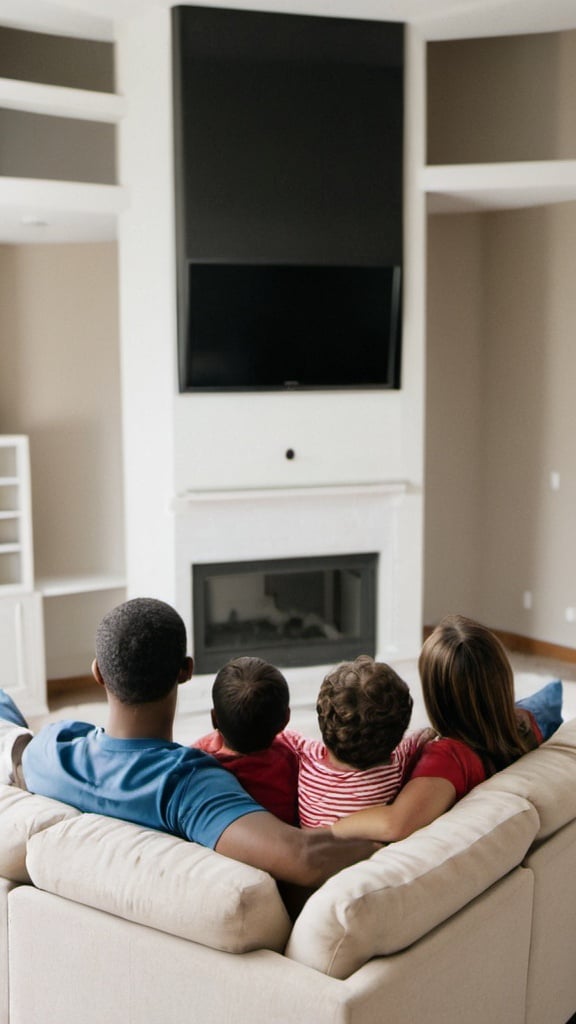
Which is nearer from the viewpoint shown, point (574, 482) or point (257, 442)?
point (257, 442)

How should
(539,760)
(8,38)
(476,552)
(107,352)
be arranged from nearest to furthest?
(539,760) → (8,38) → (107,352) → (476,552)

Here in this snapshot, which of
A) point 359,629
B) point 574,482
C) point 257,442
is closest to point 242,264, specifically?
point 257,442

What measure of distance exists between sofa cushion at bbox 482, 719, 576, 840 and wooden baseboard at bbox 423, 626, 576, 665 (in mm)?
3761

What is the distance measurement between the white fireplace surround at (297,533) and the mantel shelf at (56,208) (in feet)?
4.32

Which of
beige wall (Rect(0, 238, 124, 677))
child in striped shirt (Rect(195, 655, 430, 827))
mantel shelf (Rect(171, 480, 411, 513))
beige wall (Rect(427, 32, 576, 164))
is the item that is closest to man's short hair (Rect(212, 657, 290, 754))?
child in striped shirt (Rect(195, 655, 430, 827))

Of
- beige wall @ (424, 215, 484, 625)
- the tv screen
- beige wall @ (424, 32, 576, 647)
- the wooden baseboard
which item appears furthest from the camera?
beige wall @ (424, 215, 484, 625)

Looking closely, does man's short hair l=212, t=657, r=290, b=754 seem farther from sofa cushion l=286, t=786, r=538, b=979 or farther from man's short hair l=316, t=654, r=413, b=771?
sofa cushion l=286, t=786, r=538, b=979

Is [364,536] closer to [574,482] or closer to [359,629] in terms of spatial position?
[359,629]

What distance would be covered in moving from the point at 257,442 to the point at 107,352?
1.07m

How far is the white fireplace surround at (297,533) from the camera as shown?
4.85 m

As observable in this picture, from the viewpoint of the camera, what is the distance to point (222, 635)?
5.02 m

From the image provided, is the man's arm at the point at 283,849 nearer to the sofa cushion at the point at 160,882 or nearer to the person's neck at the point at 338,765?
the sofa cushion at the point at 160,882

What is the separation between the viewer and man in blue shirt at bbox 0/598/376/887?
5.39 ft

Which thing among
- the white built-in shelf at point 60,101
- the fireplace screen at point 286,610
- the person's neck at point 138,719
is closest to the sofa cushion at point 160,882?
the person's neck at point 138,719
